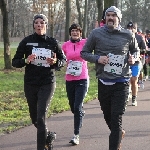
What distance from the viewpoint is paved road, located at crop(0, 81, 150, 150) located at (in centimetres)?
608

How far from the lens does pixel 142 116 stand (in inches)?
334

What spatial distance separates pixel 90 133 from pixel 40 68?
196cm

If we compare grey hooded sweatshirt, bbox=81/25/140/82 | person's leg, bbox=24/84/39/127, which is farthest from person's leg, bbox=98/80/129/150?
person's leg, bbox=24/84/39/127

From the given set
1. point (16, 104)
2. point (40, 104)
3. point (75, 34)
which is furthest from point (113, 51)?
point (16, 104)

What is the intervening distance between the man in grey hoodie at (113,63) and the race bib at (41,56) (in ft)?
2.05

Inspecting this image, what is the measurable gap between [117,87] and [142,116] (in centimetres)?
362

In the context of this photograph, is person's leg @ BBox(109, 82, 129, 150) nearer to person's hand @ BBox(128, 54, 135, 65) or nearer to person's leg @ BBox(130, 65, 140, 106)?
person's hand @ BBox(128, 54, 135, 65)

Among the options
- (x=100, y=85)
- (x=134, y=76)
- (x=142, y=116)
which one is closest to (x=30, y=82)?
(x=100, y=85)

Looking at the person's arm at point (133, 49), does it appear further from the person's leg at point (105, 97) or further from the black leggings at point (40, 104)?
the black leggings at point (40, 104)

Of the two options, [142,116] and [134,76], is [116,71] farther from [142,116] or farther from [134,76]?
[134,76]

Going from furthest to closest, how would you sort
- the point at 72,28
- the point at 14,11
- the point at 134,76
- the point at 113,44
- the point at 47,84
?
1. the point at 14,11
2. the point at 134,76
3. the point at 72,28
4. the point at 47,84
5. the point at 113,44

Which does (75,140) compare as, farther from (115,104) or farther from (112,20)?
(112,20)

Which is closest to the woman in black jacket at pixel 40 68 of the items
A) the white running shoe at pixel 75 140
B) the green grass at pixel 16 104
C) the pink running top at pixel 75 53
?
the white running shoe at pixel 75 140

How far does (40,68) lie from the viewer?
548cm
